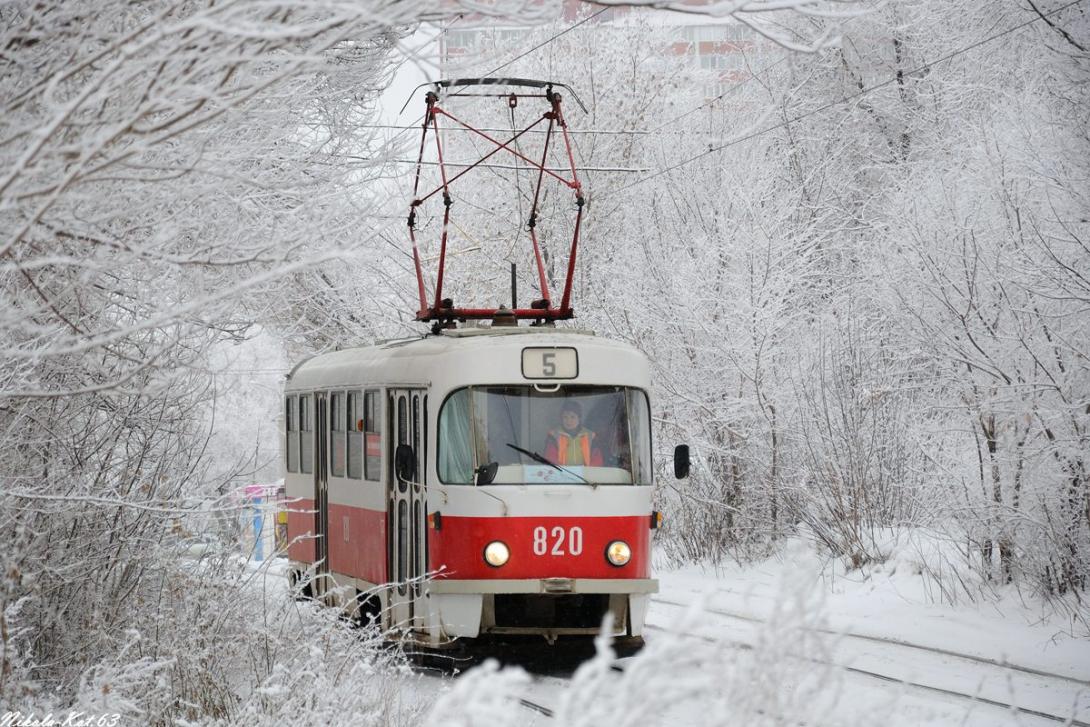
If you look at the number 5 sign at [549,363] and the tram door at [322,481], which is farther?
the tram door at [322,481]

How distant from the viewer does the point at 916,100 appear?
96.5ft

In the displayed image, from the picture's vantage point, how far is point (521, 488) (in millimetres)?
10930

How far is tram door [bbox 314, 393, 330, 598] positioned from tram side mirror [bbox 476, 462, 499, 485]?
3.49 meters

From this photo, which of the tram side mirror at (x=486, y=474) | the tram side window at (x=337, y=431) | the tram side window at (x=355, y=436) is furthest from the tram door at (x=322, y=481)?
the tram side mirror at (x=486, y=474)

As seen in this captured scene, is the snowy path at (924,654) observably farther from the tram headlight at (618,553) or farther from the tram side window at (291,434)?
the tram side window at (291,434)

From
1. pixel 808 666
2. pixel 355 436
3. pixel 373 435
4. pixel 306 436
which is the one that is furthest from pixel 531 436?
pixel 808 666

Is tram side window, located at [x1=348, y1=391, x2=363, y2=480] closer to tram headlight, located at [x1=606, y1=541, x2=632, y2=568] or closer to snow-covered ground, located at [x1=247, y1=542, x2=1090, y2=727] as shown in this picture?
snow-covered ground, located at [x1=247, y1=542, x2=1090, y2=727]

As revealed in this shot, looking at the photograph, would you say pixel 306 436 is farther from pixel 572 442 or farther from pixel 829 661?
pixel 829 661

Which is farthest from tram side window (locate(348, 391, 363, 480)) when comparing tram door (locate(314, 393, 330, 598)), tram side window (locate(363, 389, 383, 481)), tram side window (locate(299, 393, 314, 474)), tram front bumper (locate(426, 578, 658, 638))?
tram front bumper (locate(426, 578, 658, 638))

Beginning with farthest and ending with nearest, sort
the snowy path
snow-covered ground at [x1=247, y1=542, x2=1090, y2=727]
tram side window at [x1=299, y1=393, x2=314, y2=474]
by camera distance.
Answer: tram side window at [x1=299, y1=393, x2=314, y2=474]
the snowy path
snow-covered ground at [x1=247, y1=542, x2=1090, y2=727]

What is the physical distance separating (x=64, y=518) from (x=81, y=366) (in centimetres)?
81

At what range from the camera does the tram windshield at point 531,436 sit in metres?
11.0

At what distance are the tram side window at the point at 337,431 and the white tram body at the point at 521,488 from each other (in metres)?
1.76

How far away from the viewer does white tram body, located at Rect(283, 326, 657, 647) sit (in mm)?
10906
